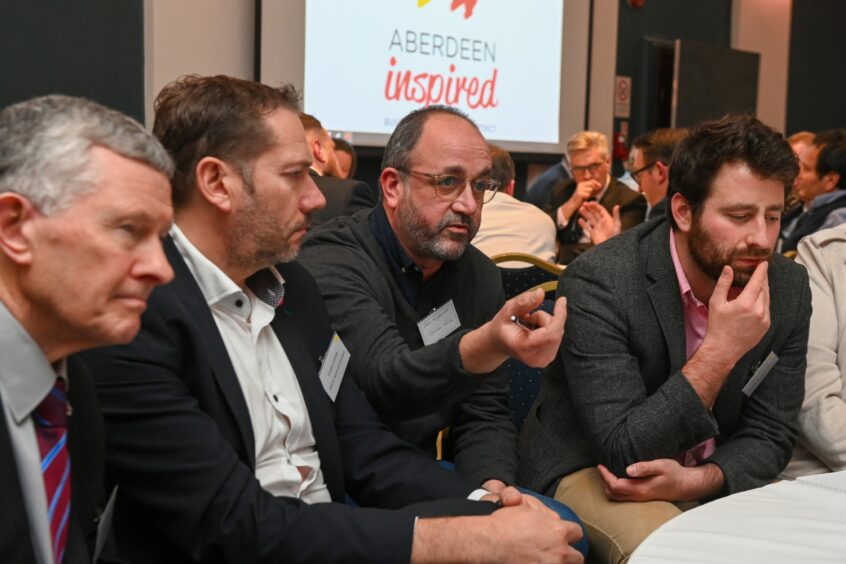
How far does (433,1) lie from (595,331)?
4581 millimetres

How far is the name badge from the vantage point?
7.24 ft

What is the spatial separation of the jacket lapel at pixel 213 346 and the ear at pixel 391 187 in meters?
0.94

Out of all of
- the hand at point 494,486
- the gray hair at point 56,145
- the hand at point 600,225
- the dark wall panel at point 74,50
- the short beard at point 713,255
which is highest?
the dark wall panel at point 74,50

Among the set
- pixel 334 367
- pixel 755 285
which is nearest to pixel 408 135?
pixel 334 367

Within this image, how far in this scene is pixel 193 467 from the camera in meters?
1.44

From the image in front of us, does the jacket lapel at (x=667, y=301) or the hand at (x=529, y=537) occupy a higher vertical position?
the jacket lapel at (x=667, y=301)

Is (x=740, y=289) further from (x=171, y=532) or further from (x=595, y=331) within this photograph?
(x=171, y=532)

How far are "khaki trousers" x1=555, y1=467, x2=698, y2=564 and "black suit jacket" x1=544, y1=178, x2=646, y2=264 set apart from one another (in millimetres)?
3606

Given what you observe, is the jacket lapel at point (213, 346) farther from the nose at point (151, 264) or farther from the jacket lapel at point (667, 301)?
the jacket lapel at point (667, 301)

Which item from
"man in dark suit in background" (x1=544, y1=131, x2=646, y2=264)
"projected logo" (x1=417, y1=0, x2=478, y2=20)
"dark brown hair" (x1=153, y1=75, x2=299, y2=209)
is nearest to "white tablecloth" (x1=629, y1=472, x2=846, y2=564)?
"dark brown hair" (x1=153, y1=75, x2=299, y2=209)

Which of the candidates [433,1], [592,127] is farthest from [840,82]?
[433,1]

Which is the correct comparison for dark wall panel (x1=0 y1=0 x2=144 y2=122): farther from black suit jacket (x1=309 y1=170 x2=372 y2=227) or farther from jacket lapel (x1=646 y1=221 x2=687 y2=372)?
jacket lapel (x1=646 y1=221 x2=687 y2=372)

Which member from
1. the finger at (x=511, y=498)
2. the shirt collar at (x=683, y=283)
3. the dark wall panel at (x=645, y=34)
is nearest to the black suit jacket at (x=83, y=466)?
the finger at (x=511, y=498)

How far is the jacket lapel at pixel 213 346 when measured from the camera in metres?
1.55
